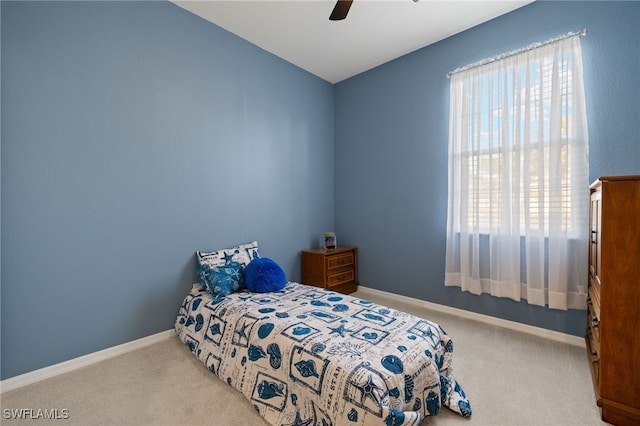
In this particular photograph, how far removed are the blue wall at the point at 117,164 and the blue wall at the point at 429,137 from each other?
4.07 feet

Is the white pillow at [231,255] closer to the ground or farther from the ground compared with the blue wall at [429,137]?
closer to the ground

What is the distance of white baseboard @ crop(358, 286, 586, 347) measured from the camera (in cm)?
230

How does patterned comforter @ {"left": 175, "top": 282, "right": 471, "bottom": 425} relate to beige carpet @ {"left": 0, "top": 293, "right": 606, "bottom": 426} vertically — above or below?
above

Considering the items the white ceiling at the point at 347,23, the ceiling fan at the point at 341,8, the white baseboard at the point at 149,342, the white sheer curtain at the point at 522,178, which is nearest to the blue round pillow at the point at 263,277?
the white baseboard at the point at 149,342

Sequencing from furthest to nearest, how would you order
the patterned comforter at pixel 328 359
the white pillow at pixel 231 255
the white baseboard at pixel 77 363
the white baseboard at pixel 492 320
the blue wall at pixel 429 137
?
the white pillow at pixel 231 255, the white baseboard at pixel 492 320, the blue wall at pixel 429 137, the white baseboard at pixel 77 363, the patterned comforter at pixel 328 359

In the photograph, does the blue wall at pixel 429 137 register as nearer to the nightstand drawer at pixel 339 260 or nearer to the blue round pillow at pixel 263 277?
the nightstand drawer at pixel 339 260

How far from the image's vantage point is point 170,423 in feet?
4.82

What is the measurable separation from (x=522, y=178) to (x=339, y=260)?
82.8 inches

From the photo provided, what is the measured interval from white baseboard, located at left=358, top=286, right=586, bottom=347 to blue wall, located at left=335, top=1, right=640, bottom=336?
48 mm

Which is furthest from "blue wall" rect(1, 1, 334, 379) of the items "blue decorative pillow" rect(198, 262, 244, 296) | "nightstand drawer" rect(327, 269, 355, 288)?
"nightstand drawer" rect(327, 269, 355, 288)

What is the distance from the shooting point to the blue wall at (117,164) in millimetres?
1791

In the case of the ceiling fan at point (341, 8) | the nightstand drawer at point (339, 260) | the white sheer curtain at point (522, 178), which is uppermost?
the ceiling fan at point (341, 8)

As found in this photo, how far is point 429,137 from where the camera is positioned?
10.1ft

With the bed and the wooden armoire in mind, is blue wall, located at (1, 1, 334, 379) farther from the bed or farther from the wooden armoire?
the wooden armoire
